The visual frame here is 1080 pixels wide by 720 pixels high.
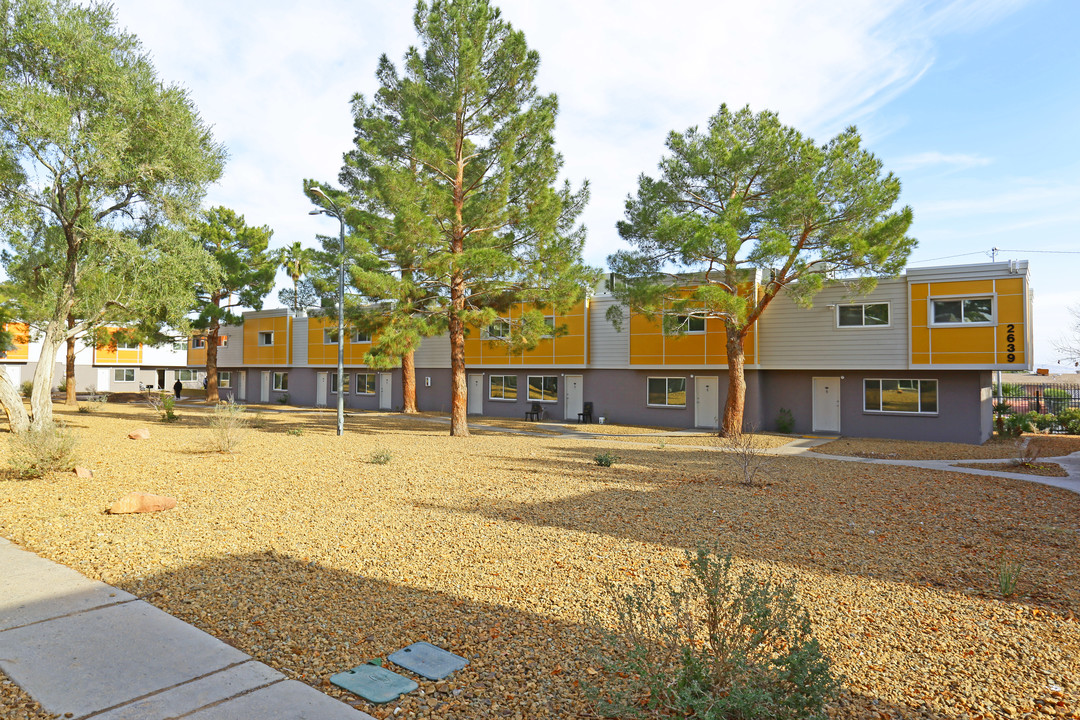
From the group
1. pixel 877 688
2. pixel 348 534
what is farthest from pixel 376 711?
pixel 348 534

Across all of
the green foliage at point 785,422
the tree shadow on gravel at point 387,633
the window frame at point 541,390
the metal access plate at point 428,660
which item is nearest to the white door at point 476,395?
the window frame at point 541,390

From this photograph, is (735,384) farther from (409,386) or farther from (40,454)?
(40,454)

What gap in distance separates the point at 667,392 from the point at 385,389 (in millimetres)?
16233

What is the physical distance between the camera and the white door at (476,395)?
3055cm

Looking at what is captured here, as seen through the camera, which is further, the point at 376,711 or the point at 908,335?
the point at 908,335

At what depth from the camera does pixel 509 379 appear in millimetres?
29703

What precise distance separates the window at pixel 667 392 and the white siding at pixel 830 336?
3450mm

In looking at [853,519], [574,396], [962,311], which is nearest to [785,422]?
[962,311]

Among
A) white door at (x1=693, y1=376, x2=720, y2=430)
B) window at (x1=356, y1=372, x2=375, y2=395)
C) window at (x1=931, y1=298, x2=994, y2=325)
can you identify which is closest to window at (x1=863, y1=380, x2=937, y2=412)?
window at (x1=931, y1=298, x2=994, y2=325)

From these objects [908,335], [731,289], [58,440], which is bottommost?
[58,440]

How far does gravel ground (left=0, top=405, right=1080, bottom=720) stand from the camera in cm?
397

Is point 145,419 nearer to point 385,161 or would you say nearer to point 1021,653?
point 385,161

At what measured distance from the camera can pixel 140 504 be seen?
26.6ft

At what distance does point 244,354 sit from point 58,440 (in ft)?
108
